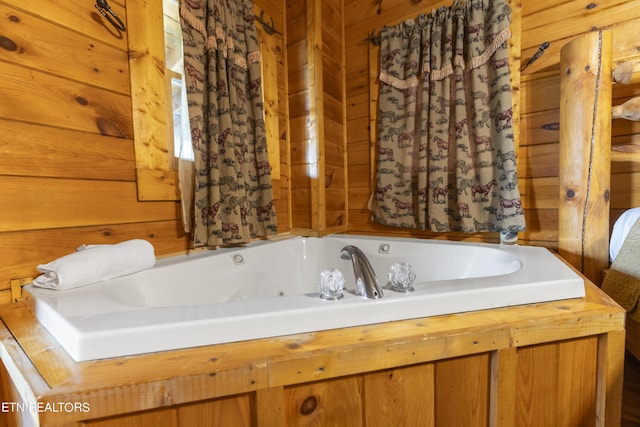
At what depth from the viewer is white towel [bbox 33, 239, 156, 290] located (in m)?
0.72

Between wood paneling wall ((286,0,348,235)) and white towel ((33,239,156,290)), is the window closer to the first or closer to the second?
white towel ((33,239,156,290))

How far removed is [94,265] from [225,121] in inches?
30.5

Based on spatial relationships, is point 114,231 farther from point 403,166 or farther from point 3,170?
point 403,166

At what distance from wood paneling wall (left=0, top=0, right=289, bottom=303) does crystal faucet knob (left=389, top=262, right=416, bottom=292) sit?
95 cm

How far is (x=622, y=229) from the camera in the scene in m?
1.07

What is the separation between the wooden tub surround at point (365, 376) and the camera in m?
0.43

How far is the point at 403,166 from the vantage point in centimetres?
168

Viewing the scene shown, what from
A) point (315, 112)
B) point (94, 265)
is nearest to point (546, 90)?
point (315, 112)

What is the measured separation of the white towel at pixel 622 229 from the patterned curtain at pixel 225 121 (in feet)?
4.83

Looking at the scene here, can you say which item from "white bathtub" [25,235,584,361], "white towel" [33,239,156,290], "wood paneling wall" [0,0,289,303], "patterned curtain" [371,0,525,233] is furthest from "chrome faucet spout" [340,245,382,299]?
"patterned curtain" [371,0,525,233]

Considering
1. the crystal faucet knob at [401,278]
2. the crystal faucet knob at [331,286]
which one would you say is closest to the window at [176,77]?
the crystal faucet knob at [331,286]

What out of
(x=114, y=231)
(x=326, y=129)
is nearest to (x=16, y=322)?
(x=114, y=231)

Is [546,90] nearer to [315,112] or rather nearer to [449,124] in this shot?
[449,124]

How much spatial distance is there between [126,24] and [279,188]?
103 cm
